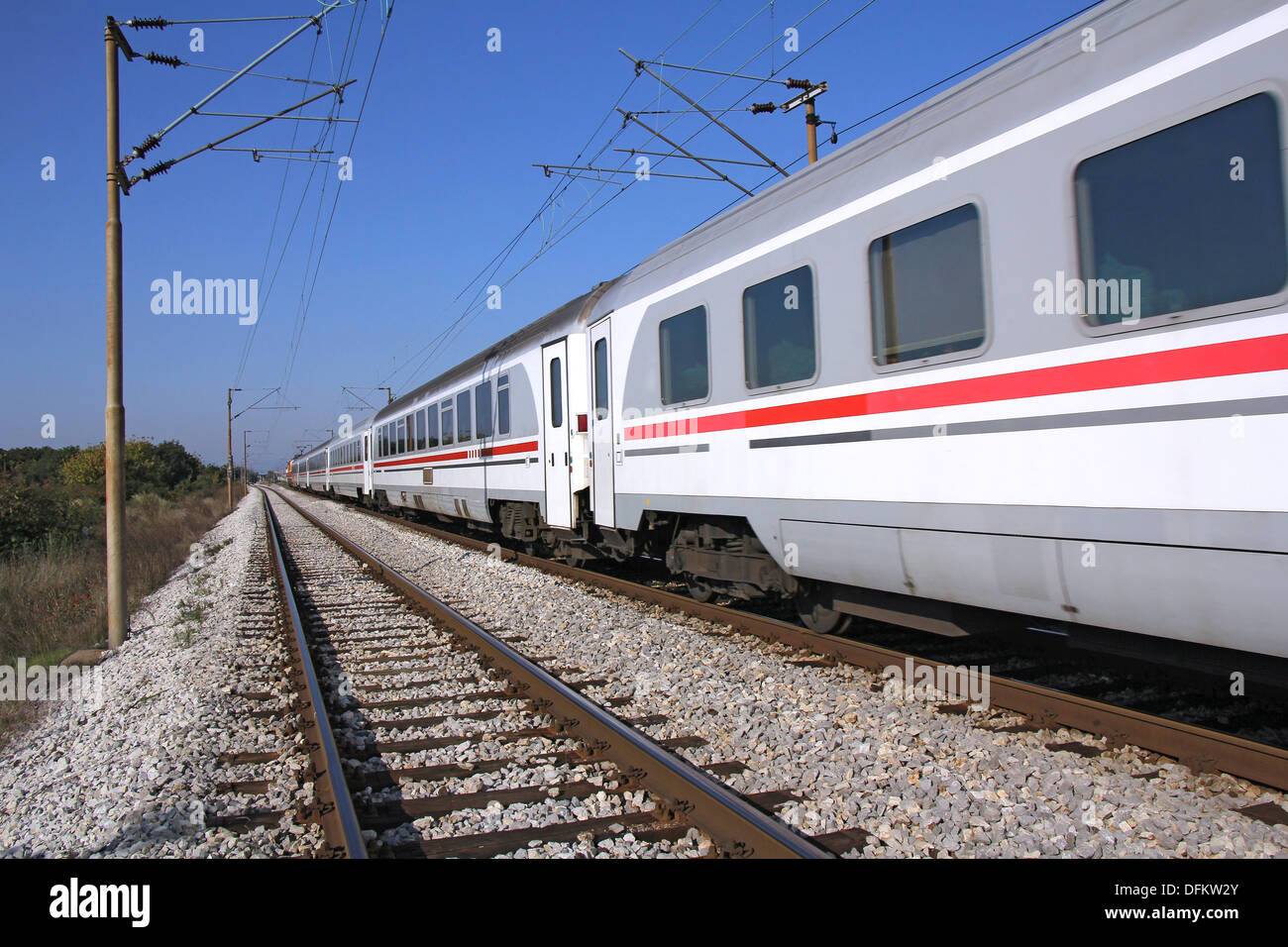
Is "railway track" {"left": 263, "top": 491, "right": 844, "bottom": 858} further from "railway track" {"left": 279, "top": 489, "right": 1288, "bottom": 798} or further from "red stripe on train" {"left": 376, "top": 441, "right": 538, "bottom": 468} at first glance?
"red stripe on train" {"left": 376, "top": 441, "right": 538, "bottom": 468}

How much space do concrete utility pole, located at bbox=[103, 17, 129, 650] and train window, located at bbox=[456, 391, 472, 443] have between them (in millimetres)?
7467

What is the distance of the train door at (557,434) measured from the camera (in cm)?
1073

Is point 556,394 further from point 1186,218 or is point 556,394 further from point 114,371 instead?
point 1186,218

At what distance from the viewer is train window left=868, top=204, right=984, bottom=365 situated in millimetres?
4547

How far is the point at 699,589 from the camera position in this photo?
328 inches

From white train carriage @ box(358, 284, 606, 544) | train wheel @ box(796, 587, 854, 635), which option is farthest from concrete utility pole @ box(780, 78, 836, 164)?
train wheel @ box(796, 587, 854, 635)

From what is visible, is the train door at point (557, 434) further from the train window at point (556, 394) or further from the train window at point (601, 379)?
the train window at point (601, 379)

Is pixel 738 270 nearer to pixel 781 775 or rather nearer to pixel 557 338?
pixel 781 775

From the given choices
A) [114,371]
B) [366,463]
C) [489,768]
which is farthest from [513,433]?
[366,463]

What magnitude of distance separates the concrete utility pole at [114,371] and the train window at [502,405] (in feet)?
18.4

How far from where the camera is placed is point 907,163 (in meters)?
4.99

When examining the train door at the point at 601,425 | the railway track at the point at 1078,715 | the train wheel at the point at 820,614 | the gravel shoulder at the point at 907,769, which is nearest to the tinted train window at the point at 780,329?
the train wheel at the point at 820,614

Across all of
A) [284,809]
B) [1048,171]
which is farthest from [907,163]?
[284,809]

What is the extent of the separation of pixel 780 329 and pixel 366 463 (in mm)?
26725
